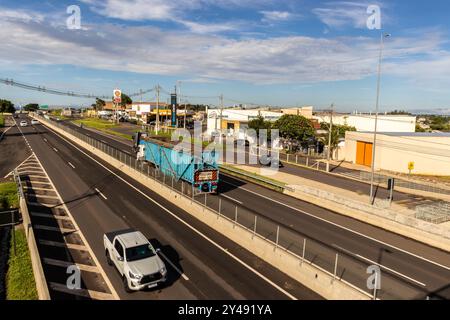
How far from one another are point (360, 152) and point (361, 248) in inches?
1385

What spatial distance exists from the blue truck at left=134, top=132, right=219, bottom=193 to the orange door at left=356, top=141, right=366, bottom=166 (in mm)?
28993

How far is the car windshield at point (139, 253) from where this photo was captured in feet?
51.0

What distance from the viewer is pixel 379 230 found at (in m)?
23.8

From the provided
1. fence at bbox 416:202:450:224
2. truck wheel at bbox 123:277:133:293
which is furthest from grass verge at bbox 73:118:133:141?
truck wheel at bbox 123:277:133:293

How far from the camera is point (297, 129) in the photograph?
5919cm

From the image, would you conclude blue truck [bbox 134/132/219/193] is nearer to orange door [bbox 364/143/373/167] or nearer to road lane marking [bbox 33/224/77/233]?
road lane marking [bbox 33/224/77/233]

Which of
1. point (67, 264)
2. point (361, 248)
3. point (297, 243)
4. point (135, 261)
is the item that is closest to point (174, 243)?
point (135, 261)

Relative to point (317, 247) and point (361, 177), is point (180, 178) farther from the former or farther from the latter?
point (361, 177)

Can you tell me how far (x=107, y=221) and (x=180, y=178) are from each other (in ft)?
32.5

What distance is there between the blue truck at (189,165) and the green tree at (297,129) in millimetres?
28942

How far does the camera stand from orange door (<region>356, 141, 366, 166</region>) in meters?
51.8

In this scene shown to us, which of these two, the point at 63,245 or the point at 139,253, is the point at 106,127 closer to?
the point at 63,245

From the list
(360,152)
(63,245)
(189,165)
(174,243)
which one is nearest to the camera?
(63,245)
